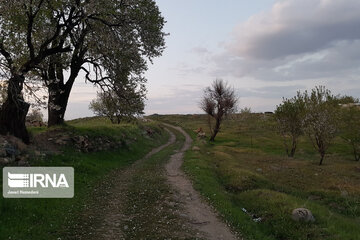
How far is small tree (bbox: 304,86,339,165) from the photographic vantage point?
1522 inches

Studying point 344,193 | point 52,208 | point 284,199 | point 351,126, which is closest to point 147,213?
point 52,208

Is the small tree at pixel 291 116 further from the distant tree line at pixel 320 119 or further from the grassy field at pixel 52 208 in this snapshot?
the grassy field at pixel 52 208

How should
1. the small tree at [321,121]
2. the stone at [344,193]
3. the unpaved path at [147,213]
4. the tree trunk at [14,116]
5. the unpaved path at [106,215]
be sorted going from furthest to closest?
the small tree at [321,121], the stone at [344,193], the tree trunk at [14,116], the unpaved path at [147,213], the unpaved path at [106,215]

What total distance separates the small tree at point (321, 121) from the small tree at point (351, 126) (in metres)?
4.90

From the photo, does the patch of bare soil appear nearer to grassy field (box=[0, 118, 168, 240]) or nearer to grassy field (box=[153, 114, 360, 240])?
grassy field (box=[0, 118, 168, 240])

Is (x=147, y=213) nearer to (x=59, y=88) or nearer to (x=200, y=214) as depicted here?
(x=200, y=214)

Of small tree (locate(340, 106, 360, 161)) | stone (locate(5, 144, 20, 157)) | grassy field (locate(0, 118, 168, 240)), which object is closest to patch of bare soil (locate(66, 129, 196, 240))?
grassy field (locate(0, 118, 168, 240))

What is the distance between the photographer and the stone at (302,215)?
559 inches

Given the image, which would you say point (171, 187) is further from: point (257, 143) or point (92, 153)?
point (257, 143)

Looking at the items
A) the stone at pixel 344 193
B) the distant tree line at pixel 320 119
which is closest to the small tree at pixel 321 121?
the distant tree line at pixel 320 119

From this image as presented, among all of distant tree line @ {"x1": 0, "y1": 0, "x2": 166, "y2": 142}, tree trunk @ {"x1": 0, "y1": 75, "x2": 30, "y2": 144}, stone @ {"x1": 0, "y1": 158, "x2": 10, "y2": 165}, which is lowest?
stone @ {"x1": 0, "y1": 158, "x2": 10, "y2": 165}

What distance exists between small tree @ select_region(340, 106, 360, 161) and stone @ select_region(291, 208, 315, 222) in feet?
128

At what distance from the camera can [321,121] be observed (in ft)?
127

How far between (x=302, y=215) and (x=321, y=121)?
28361 millimetres
